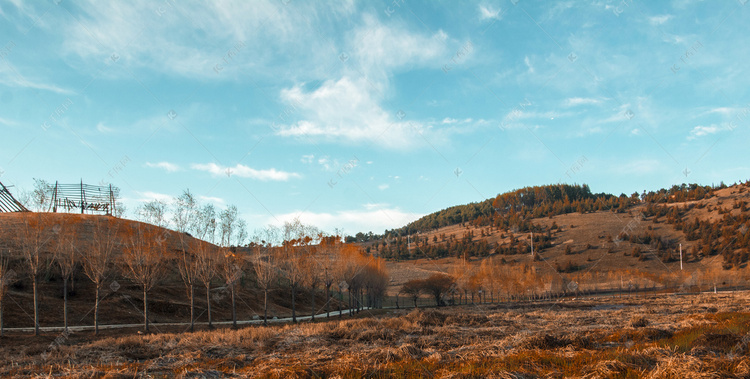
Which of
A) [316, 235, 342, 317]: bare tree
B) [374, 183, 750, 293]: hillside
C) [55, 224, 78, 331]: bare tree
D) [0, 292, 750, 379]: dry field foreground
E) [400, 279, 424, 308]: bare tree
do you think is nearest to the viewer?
[0, 292, 750, 379]: dry field foreground

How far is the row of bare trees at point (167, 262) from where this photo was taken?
107 feet

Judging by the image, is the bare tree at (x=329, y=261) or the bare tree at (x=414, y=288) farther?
the bare tree at (x=414, y=288)

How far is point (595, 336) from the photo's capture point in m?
20.3

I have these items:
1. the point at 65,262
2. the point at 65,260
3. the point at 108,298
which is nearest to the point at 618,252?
the point at 108,298

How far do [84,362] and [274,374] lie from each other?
9170 mm

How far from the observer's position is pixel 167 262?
177 feet

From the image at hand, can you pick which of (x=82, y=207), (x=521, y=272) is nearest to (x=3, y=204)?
(x=82, y=207)

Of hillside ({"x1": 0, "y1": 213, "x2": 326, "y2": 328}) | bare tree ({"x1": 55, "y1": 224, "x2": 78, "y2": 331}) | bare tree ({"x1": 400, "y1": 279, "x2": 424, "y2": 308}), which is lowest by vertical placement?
bare tree ({"x1": 400, "y1": 279, "x2": 424, "y2": 308})

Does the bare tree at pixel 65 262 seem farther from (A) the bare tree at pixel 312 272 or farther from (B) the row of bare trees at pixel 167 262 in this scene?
(A) the bare tree at pixel 312 272

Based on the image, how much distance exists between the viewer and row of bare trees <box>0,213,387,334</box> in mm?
32688

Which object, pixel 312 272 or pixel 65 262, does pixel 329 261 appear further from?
pixel 65 262

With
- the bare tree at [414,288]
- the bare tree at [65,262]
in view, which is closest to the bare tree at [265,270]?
the bare tree at [65,262]

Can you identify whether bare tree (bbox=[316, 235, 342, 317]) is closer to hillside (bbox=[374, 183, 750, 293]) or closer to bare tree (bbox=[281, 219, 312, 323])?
bare tree (bbox=[281, 219, 312, 323])

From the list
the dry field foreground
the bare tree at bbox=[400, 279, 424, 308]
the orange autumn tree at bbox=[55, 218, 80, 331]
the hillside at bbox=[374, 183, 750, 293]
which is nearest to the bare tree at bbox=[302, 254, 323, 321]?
the orange autumn tree at bbox=[55, 218, 80, 331]
